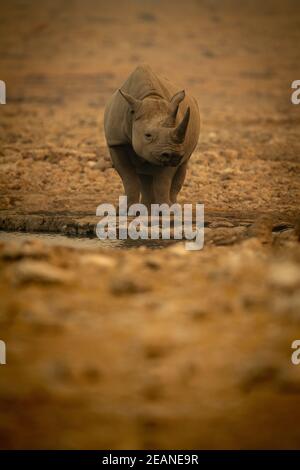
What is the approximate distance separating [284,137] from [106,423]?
532 inches

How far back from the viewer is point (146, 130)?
27.8 feet

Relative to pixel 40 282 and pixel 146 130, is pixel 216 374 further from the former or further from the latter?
pixel 146 130

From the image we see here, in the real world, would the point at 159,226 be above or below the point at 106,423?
above

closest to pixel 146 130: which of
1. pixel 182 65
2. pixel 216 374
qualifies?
pixel 216 374

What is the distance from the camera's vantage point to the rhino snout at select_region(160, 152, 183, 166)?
8383 mm

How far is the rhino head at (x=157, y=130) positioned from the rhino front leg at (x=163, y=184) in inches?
14.0

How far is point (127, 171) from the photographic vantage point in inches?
363

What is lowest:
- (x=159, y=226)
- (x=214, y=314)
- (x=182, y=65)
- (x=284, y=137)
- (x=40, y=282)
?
(x=214, y=314)

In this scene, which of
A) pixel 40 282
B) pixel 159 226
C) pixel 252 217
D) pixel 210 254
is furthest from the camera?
pixel 252 217
